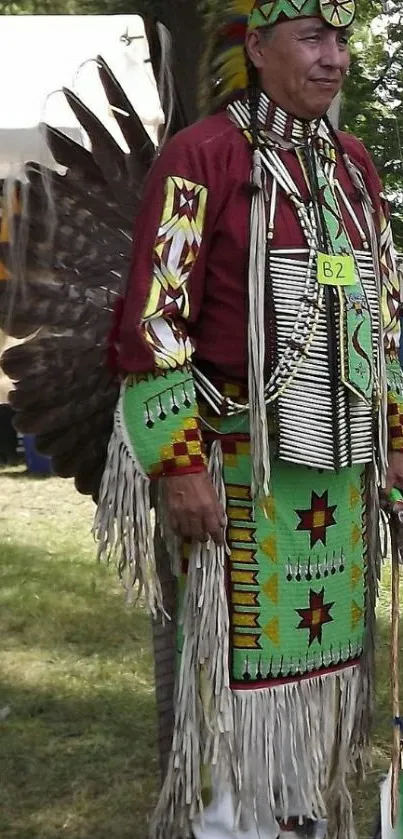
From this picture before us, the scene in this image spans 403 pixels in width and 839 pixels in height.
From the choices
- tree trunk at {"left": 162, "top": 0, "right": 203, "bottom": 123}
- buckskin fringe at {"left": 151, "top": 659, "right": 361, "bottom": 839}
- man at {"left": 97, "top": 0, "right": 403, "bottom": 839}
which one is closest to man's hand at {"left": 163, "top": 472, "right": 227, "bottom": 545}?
man at {"left": 97, "top": 0, "right": 403, "bottom": 839}

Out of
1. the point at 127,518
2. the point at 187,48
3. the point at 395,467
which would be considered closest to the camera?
the point at 127,518

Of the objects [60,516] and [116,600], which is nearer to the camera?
[116,600]

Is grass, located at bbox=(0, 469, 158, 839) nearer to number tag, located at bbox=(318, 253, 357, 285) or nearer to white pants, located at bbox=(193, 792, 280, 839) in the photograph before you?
white pants, located at bbox=(193, 792, 280, 839)

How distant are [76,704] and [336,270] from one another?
2.00 meters

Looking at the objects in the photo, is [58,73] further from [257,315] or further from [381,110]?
[381,110]

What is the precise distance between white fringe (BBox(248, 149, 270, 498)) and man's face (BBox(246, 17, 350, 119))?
11 centimetres

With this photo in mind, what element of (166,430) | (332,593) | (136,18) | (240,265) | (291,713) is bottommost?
(291,713)

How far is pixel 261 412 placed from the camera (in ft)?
6.09

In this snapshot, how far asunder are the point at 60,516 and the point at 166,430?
13.2 feet

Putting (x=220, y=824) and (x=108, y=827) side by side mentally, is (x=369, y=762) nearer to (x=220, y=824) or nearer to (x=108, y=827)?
(x=220, y=824)

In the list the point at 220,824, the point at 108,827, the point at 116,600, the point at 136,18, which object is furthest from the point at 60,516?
the point at 220,824

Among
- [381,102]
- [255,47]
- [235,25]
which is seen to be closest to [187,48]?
[235,25]

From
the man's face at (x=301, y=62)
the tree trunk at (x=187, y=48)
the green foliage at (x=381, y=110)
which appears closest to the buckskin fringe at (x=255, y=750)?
the man's face at (x=301, y=62)

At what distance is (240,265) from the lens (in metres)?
1.87
